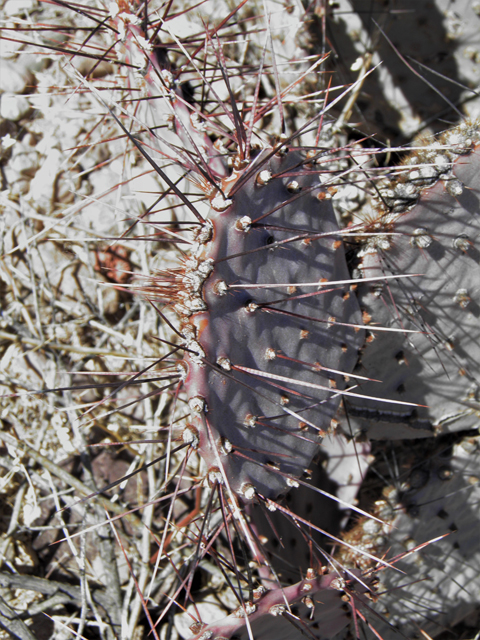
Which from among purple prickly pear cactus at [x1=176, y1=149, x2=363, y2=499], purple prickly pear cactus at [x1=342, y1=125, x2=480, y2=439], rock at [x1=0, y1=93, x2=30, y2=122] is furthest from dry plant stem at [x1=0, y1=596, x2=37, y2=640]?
rock at [x1=0, y1=93, x2=30, y2=122]

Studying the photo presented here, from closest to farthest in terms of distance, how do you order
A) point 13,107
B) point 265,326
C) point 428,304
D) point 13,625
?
point 265,326
point 428,304
point 13,625
point 13,107

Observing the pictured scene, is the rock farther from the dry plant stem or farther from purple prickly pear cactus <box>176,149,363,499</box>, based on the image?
the dry plant stem

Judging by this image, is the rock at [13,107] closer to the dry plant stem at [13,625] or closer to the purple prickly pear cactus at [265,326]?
the purple prickly pear cactus at [265,326]

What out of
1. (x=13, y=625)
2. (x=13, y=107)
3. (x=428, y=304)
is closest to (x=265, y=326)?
(x=428, y=304)

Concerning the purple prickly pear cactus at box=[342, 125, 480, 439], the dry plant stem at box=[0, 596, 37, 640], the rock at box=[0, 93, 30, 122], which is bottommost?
the dry plant stem at box=[0, 596, 37, 640]

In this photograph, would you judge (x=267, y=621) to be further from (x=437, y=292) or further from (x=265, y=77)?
(x=265, y=77)

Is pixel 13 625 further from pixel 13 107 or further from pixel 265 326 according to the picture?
pixel 13 107

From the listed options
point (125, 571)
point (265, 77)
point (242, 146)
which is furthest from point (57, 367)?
point (265, 77)
